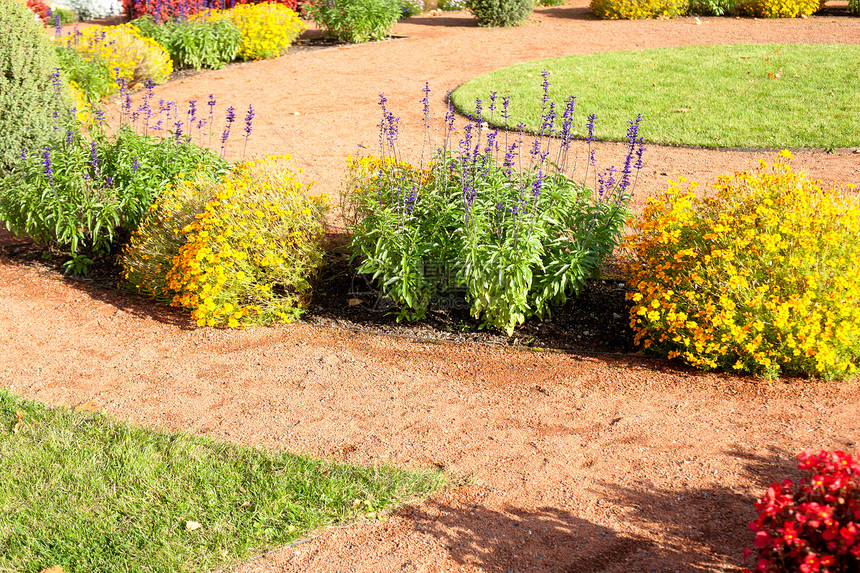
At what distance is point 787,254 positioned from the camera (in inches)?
171

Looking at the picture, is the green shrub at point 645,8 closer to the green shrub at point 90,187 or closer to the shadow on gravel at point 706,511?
the green shrub at point 90,187

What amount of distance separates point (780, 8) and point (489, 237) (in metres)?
13.1

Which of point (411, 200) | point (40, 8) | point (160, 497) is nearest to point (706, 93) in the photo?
point (411, 200)

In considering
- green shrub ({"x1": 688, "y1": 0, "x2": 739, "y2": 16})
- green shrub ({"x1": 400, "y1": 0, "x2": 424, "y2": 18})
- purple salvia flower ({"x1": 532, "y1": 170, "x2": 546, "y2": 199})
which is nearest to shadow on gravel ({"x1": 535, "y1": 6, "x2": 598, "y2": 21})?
green shrub ({"x1": 688, "y1": 0, "x2": 739, "y2": 16})

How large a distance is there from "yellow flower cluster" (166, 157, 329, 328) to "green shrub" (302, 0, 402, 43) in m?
9.52

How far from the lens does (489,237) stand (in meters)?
4.80

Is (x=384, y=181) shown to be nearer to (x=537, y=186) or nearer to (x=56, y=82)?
(x=537, y=186)

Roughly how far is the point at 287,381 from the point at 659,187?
13.9ft

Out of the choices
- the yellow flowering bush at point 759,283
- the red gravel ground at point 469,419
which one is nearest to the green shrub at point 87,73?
the red gravel ground at point 469,419

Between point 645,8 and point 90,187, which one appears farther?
point 645,8

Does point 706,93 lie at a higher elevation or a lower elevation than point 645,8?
lower

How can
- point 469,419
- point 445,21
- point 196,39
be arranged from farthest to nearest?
point 445,21, point 196,39, point 469,419

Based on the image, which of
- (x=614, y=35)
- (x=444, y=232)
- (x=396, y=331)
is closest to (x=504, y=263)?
(x=444, y=232)

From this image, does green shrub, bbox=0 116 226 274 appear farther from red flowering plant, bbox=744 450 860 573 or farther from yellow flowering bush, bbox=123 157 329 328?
red flowering plant, bbox=744 450 860 573
